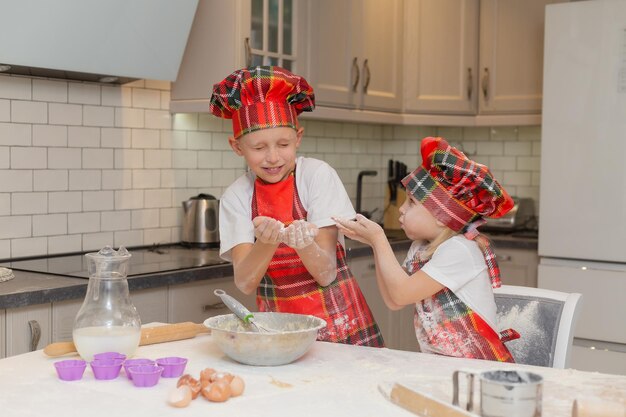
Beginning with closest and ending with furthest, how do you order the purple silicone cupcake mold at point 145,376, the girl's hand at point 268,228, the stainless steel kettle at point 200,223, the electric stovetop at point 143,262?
the purple silicone cupcake mold at point 145,376
the girl's hand at point 268,228
the electric stovetop at point 143,262
the stainless steel kettle at point 200,223

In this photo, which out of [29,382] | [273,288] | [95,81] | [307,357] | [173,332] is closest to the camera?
[29,382]

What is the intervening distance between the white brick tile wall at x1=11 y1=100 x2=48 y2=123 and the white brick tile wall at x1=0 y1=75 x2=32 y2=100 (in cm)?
2

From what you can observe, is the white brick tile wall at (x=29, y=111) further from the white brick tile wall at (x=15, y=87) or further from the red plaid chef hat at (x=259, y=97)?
the red plaid chef hat at (x=259, y=97)

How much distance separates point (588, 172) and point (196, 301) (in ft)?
6.10

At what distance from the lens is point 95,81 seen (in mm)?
3367

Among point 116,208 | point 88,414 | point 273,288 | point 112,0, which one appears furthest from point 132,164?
point 88,414

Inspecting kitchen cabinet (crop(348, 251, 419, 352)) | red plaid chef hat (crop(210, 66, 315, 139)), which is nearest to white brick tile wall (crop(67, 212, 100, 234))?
kitchen cabinet (crop(348, 251, 419, 352))

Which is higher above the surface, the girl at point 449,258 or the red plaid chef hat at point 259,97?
the red plaid chef hat at point 259,97

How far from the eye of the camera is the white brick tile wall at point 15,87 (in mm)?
3061

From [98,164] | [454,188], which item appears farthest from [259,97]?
[98,164]

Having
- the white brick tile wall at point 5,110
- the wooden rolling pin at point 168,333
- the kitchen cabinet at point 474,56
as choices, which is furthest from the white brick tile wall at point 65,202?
the kitchen cabinet at point 474,56

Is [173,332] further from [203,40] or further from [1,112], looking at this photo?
[203,40]

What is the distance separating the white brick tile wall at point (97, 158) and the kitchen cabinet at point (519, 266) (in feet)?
6.25

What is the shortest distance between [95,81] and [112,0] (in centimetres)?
42
